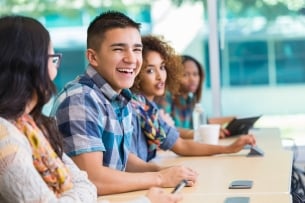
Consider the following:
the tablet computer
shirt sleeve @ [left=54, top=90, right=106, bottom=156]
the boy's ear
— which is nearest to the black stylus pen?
shirt sleeve @ [left=54, top=90, right=106, bottom=156]

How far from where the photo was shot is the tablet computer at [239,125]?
3.76m

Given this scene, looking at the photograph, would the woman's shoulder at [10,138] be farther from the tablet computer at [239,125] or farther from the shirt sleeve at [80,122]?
the tablet computer at [239,125]

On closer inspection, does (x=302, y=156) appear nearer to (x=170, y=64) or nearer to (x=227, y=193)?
(x=170, y=64)

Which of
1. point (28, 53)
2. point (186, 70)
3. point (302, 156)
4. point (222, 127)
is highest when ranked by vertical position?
point (28, 53)

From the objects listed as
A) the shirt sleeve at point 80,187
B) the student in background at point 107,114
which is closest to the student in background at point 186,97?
the student in background at point 107,114

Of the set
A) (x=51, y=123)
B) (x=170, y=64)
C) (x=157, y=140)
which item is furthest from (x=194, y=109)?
(x=51, y=123)

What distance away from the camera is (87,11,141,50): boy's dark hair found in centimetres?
231

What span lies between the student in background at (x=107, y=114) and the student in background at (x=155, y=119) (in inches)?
12.9

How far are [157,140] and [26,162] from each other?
4.90 ft

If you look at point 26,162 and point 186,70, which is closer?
point 26,162

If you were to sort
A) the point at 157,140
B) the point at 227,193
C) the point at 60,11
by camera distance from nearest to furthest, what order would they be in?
the point at 227,193 < the point at 157,140 < the point at 60,11

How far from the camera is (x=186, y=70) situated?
14.7ft

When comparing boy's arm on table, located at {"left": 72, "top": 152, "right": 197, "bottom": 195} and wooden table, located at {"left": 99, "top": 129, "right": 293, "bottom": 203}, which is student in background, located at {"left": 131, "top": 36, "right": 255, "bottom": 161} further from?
boy's arm on table, located at {"left": 72, "top": 152, "right": 197, "bottom": 195}

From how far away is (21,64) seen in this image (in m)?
1.47
